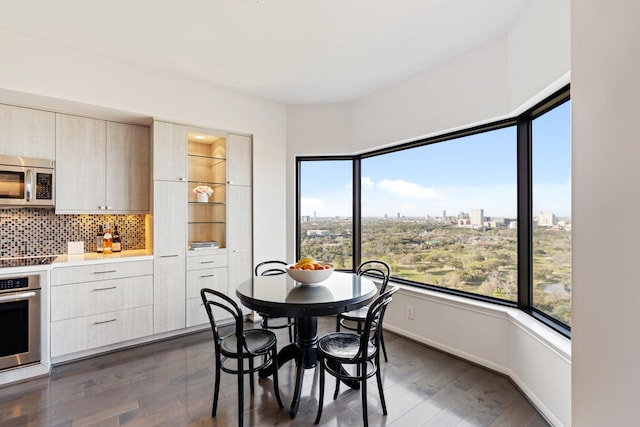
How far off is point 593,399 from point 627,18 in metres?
0.98

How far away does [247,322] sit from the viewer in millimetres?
3879

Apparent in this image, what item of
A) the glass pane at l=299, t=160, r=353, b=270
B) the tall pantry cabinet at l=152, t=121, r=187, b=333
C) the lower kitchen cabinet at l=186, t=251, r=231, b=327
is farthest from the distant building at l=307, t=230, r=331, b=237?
the tall pantry cabinet at l=152, t=121, r=187, b=333

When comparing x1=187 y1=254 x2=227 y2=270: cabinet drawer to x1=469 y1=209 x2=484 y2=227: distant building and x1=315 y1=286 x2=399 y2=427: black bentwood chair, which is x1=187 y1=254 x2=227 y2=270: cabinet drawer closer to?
x1=315 y1=286 x2=399 y2=427: black bentwood chair

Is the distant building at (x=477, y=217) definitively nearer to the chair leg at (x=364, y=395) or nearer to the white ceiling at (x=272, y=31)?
the white ceiling at (x=272, y=31)

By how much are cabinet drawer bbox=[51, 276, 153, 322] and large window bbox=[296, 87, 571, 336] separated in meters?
1.96

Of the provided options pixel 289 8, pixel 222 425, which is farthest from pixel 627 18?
pixel 222 425

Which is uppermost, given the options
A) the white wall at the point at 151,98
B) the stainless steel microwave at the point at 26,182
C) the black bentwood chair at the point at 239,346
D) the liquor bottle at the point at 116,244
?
the white wall at the point at 151,98

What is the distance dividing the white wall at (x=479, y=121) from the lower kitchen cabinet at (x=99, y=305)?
2.43m

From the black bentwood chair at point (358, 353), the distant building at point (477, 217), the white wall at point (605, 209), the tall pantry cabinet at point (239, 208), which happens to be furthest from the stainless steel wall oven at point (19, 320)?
the distant building at point (477, 217)

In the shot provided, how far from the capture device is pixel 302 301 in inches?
79.9

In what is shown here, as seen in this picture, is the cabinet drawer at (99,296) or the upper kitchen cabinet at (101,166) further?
the upper kitchen cabinet at (101,166)

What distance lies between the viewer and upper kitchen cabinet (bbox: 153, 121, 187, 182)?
3297mm

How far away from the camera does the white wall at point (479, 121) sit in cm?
200

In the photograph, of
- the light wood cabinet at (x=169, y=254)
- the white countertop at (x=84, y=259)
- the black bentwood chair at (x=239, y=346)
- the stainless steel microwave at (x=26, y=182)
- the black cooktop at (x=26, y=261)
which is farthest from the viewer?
the light wood cabinet at (x=169, y=254)
